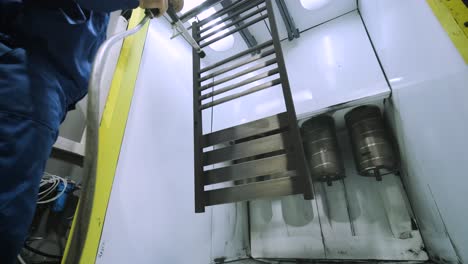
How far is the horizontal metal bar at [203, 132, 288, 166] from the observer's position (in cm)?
99

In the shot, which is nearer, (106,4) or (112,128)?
(106,4)

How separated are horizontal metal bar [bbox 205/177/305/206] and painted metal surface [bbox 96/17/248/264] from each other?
0.30 meters

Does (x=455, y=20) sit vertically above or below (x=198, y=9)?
below

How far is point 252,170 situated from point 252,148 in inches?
4.3

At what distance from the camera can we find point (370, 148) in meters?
1.37

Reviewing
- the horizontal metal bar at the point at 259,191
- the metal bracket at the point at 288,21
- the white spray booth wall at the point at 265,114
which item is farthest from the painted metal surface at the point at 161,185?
the metal bracket at the point at 288,21

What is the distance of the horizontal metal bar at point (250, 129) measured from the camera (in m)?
1.02

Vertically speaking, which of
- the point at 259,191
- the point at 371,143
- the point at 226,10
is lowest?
the point at 259,191

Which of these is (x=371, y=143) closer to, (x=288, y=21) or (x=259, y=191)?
(x=259, y=191)

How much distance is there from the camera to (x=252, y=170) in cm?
99

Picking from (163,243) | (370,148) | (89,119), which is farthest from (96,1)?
(370,148)

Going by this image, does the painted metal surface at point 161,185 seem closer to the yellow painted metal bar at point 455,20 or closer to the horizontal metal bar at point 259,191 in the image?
the horizontal metal bar at point 259,191

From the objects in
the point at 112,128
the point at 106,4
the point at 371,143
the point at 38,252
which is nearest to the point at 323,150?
the point at 371,143

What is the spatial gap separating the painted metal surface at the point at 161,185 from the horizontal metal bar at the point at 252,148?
1.00 ft
